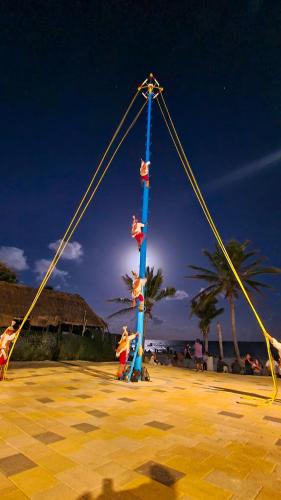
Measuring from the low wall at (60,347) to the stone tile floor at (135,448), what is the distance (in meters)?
9.77

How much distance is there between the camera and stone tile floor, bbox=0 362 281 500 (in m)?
2.90

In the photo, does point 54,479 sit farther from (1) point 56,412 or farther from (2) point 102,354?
(2) point 102,354

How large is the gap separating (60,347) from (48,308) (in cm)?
637

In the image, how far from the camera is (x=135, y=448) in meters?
3.94

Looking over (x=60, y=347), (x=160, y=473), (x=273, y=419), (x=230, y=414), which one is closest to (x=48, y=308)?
(x=60, y=347)

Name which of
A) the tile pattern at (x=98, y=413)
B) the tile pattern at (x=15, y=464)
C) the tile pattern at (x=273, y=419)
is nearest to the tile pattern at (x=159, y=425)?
the tile pattern at (x=98, y=413)

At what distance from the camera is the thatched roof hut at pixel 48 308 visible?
69.1 ft

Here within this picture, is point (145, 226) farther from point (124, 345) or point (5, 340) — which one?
point (5, 340)

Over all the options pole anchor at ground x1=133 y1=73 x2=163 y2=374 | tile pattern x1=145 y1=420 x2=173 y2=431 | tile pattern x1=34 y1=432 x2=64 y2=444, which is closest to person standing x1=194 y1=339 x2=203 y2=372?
pole anchor at ground x1=133 y1=73 x2=163 y2=374

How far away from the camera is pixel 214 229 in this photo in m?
9.88

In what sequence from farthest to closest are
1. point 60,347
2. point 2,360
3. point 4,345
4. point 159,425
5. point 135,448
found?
point 60,347
point 4,345
point 2,360
point 159,425
point 135,448

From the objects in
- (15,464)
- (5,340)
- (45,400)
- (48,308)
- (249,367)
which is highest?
(48,308)

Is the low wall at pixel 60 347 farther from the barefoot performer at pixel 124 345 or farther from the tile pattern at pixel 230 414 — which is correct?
the tile pattern at pixel 230 414

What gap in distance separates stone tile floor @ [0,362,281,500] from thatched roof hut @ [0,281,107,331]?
14586 millimetres
